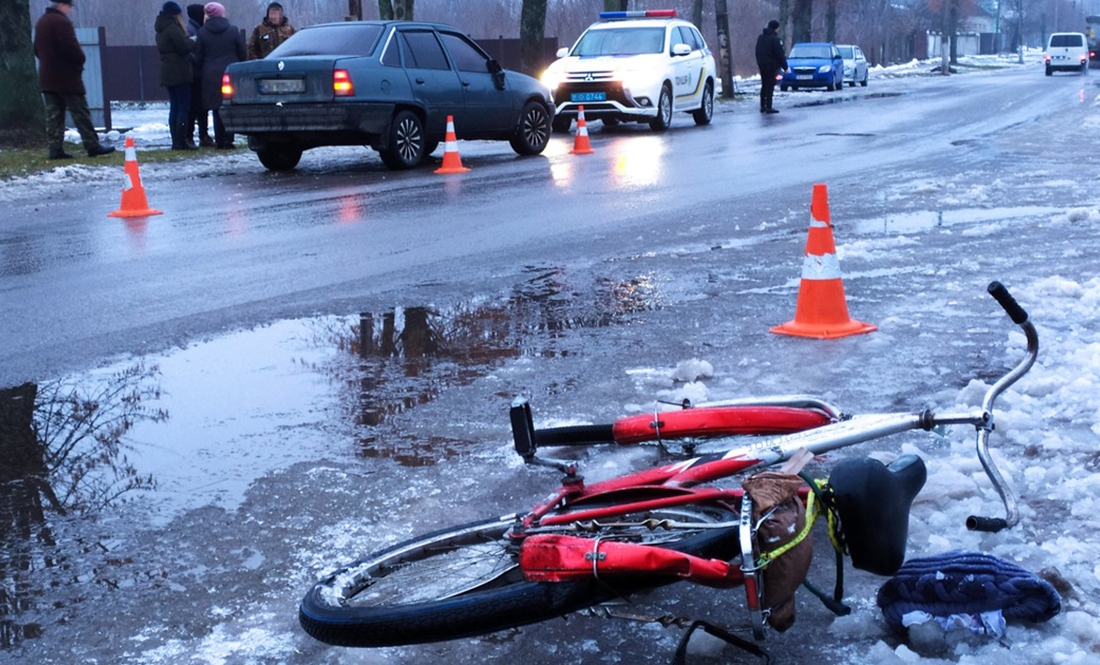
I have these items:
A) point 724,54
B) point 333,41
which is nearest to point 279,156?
point 333,41

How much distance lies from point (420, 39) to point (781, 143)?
5.38m

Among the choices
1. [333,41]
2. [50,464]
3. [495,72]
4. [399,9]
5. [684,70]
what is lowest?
[50,464]

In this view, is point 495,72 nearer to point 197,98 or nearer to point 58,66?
point 197,98

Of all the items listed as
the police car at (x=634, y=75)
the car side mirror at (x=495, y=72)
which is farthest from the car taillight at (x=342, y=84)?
the police car at (x=634, y=75)

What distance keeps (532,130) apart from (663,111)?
574cm

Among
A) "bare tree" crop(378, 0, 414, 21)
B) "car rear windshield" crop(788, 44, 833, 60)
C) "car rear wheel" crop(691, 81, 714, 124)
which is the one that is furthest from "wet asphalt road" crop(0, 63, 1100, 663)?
"car rear windshield" crop(788, 44, 833, 60)

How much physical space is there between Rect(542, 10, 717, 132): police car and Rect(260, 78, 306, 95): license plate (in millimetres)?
7369

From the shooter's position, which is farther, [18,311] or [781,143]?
[781,143]

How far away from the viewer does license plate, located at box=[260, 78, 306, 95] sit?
15648 millimetres

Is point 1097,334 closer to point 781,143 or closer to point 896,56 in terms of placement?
point 781,143

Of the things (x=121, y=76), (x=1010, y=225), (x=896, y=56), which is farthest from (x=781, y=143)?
(x=896, y=56)

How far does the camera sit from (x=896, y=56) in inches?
3627

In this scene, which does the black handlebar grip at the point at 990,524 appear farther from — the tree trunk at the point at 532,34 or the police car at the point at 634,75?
the tree trunk at the point at 532,34

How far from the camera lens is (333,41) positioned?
16406mm
